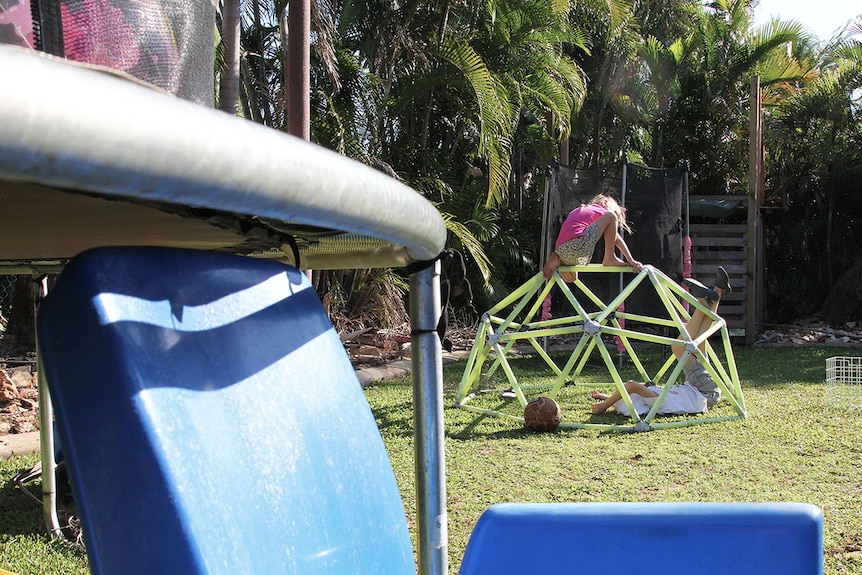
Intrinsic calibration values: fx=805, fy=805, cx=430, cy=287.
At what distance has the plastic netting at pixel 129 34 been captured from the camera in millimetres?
778

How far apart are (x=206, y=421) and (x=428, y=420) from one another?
1.14 ft

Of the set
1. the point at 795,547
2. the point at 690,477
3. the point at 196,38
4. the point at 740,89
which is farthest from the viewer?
the point at 740,89

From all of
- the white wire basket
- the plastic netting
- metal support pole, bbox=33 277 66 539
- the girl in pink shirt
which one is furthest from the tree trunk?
the plastic netting

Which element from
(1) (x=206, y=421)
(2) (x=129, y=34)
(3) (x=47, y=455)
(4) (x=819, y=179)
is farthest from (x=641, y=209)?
(1) (x=206, y=421)

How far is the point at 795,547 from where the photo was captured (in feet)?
4.50

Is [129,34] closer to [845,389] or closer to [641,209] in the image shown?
[845,389]

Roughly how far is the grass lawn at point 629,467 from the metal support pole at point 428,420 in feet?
6.44

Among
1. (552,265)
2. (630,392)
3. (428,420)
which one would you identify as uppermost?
(552,265)

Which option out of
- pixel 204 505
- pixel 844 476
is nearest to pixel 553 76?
pixel 844 476

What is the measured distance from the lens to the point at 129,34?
894 millimetres

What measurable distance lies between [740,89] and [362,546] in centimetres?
1560

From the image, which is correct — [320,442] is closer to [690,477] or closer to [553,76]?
[690,477]

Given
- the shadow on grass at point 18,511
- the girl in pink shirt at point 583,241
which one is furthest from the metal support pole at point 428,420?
the girl in pink shirt at point 583,241

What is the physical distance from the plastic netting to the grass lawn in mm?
2274
